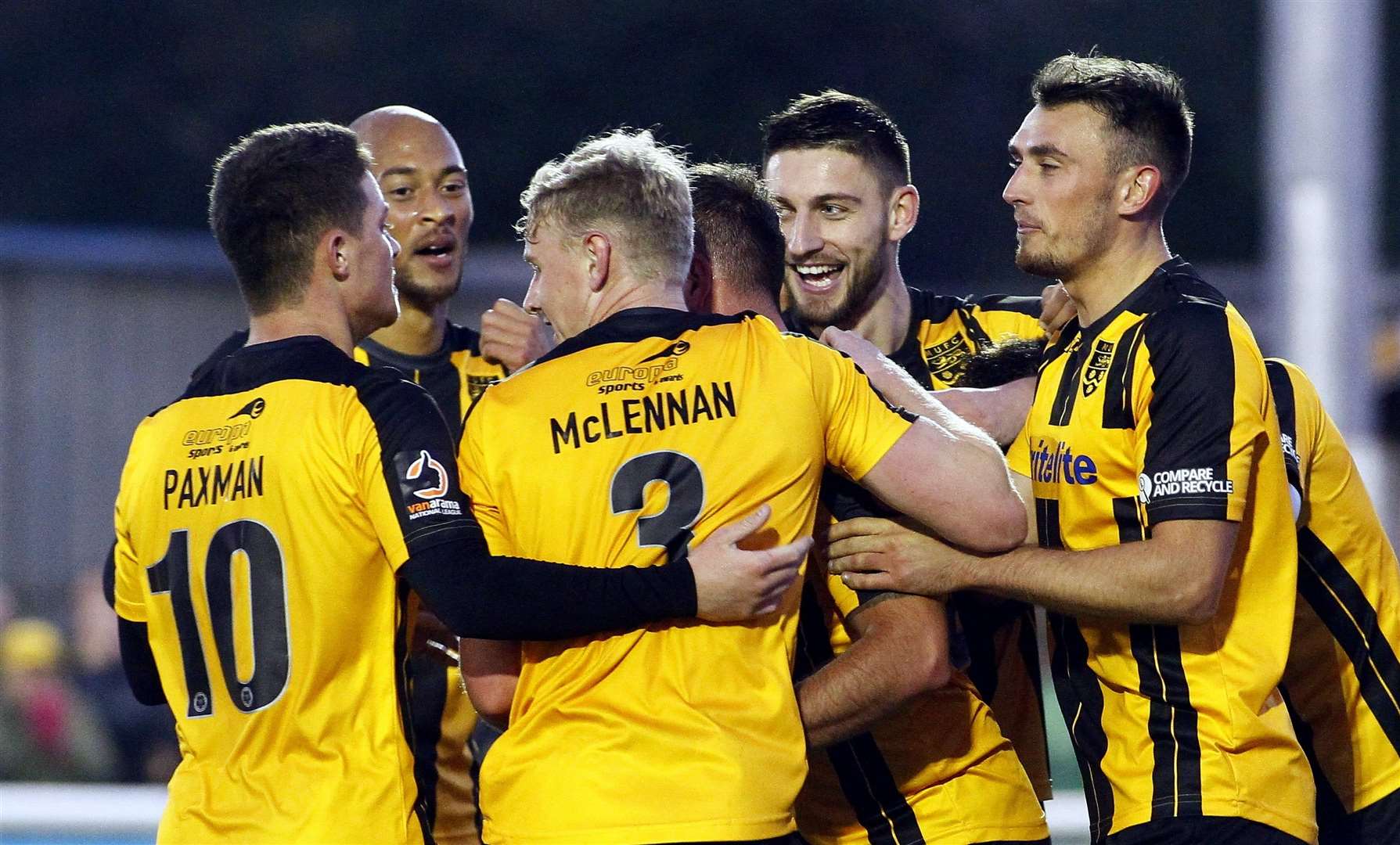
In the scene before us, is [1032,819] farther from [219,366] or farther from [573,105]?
[573,105]

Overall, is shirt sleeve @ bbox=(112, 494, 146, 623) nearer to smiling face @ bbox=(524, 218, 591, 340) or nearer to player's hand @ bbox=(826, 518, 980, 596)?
smiling face @ bbox=(524, 218, 591, 340)

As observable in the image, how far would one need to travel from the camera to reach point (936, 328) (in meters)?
4.98

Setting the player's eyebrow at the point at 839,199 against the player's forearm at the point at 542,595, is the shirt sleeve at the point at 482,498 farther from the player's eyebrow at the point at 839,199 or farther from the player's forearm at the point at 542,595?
the player's eyebrow at the point at 839,199

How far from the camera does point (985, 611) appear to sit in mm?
4594

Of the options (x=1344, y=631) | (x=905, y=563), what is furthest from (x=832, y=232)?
(x=1344, y=631)

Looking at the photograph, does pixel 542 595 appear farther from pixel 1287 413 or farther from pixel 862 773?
pixel 1287 413

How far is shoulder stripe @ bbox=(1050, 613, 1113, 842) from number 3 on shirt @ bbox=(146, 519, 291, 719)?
1761 millimetres

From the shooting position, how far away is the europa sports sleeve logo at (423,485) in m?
3.64

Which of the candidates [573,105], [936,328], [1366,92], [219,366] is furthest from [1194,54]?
[219,366]

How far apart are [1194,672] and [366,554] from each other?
182 centimetres

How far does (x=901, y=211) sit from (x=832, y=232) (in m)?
0.27

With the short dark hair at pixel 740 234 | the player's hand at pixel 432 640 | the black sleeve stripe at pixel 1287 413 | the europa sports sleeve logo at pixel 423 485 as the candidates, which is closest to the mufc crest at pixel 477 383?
the player's hand at pixel 432 640

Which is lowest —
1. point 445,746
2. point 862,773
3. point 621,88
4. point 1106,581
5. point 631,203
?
point 445,746

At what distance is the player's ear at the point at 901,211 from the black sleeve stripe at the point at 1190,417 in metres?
1.29
